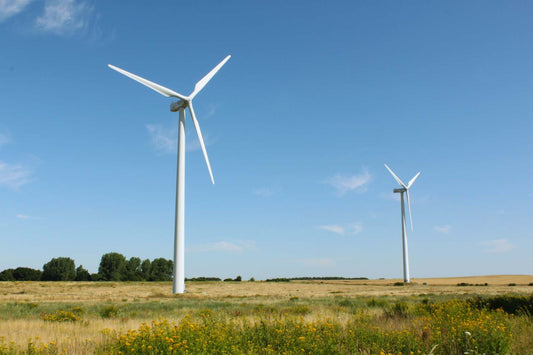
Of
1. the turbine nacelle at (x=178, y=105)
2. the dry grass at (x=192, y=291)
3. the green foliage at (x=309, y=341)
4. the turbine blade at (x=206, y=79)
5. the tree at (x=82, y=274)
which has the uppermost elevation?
the turbine blade at (x=206, y=79)

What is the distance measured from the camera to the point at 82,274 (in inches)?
6225

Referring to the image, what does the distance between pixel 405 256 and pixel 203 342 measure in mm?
97653

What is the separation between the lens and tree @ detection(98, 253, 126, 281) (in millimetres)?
162375

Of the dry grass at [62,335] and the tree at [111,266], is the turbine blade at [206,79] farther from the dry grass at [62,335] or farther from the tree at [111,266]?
the tree at [111,266]

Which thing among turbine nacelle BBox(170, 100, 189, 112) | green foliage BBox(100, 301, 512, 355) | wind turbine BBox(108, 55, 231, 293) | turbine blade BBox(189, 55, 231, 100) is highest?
turbine blade BBox(189, 55, 231, 100)

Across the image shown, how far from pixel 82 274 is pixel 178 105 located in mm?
128545

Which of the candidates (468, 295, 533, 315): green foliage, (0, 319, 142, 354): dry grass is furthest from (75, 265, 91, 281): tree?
(468, 295, 533, 315): green foliage

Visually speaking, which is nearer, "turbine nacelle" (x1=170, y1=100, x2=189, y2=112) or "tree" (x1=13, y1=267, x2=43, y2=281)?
"turbine nacelle" (x1=170, y1=100, x2=189, y2=112)

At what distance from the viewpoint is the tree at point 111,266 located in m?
162

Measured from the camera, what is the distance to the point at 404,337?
11016mm

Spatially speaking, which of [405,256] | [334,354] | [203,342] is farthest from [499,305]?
[405,256]

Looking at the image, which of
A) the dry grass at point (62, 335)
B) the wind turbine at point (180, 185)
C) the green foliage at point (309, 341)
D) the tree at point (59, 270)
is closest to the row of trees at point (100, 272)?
the tree at point (59, 270)

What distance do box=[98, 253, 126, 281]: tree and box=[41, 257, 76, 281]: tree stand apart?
36.2 feet

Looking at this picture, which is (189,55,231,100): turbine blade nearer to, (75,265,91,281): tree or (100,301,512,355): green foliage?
(100,301,512,355): green foliage
